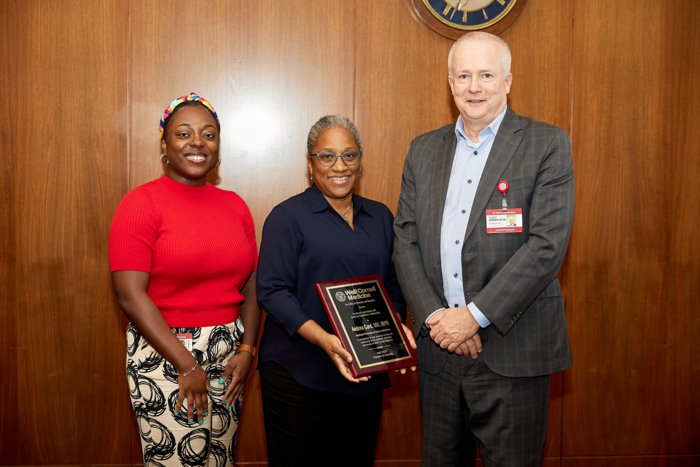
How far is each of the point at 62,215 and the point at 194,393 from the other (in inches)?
64.9

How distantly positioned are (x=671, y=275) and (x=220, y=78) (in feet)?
9.44

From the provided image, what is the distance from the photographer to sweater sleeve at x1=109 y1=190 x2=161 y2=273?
192 centimetres

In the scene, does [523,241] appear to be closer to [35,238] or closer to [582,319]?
[582,319]

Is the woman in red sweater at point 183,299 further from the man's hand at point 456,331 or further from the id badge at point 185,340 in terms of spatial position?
the man's hand at point 456,331

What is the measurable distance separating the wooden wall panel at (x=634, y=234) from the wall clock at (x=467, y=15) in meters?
A: 0.43

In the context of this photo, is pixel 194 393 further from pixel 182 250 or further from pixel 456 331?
pixel 456 331

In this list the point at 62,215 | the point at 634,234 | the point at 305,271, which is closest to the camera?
the point at 305,271

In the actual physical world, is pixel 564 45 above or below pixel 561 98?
above

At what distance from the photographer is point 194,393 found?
6.48ft

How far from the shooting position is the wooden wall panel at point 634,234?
318 cm

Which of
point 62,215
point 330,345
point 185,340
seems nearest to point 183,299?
point 185,340

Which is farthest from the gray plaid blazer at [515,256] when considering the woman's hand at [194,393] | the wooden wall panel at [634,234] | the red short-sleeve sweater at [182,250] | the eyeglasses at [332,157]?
the wooden wall panel at [634,234]

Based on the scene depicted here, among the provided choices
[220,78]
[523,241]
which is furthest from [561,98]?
[220,78]

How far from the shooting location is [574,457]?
332 cm
